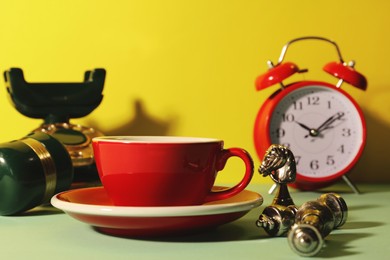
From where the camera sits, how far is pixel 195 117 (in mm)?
1261

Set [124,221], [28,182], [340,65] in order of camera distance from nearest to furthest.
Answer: [124,221]
[28,182]
[340,65]

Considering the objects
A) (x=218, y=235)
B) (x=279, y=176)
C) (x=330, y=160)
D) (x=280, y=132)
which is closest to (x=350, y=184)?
(x=330, y=160)

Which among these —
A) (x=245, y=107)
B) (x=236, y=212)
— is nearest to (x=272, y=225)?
(x=236, y=212)

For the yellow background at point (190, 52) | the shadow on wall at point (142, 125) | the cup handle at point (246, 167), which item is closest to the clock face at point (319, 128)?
the yellow background at point (190, 52)

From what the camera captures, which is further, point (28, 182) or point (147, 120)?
point (147, 120)

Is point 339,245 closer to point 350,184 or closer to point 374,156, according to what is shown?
point 350,184

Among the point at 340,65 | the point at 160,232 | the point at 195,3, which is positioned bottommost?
the point at 160,232

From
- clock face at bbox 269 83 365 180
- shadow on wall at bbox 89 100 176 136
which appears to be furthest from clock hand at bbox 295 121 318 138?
shadow on wall at bbox 89 100 176 136

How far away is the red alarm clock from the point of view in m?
1.09

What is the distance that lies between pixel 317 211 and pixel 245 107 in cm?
64

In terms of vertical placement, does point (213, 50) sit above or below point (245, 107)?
above

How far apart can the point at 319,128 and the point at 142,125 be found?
373 mm

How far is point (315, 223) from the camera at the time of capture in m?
0.61

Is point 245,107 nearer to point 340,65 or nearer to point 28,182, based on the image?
point 340,65
